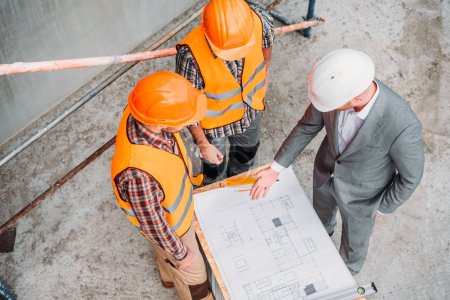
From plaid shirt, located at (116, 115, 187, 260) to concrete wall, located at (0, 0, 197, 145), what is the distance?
72.3 inches

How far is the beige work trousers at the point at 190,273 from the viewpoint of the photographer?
3305 millimetres

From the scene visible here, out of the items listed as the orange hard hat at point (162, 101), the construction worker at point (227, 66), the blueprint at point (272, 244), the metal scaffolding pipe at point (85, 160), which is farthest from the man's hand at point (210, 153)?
the metal scaffolding pipe at point (85, 160)

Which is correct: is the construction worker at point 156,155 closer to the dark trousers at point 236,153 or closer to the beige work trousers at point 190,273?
the beige work trousers at point 190,273

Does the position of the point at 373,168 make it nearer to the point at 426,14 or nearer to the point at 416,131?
the point at 416,131

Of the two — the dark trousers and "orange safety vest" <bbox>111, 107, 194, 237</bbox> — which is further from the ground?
"orange safety vest" <bbox>111, 107, 194, 237</bbox>

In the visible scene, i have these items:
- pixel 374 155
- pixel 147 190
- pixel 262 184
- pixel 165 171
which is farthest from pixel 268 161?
pixel 147 190

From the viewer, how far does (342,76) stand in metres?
2.60

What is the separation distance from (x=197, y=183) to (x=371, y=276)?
61.1 inches

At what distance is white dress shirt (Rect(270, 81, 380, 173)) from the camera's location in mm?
2784

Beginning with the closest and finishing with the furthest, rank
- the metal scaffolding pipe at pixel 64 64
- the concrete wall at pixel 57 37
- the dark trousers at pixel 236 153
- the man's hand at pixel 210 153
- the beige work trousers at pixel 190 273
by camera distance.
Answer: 1. the metal scaffolding pipe at pixel 64 64
2. the beige work trousers at pixel 190 273
3. the man's hand at pixel 210 153
4. the dark trousers at pixel 236 153
5. the concrete wall at pixel 57 37

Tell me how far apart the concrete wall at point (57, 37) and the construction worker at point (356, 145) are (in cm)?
227

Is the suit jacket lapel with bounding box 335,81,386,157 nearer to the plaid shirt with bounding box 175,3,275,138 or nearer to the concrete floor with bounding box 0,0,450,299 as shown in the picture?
the plaid shirt with bounding box 175,3,275,138

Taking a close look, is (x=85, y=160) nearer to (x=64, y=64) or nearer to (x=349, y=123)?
(x=64, y=64)

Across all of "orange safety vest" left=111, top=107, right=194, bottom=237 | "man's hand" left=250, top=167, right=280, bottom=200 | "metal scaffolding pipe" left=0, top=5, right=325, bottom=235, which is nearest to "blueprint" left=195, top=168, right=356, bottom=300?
"man's hand" left=250, top=167, right=280, bottom=200
